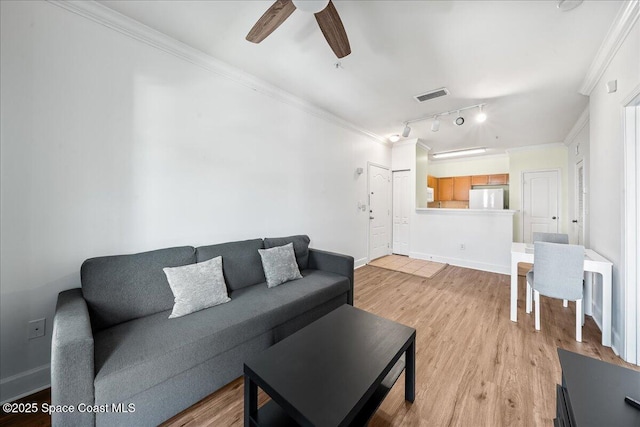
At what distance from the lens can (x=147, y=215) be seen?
199cm

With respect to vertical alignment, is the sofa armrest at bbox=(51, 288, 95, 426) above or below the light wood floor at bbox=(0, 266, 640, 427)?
above

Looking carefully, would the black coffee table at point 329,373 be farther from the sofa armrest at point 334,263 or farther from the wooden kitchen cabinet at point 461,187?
the wooden kitchen cabinet at point 461,187

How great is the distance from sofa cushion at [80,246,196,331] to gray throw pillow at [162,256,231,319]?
8 centimetres

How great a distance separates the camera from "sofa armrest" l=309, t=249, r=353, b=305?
258cm

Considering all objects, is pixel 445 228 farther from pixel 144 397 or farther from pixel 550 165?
pixel 144 397

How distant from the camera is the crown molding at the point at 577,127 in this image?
A: 3425 mm

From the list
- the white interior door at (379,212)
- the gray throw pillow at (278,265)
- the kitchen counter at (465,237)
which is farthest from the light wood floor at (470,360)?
the white interior door at (379,212)

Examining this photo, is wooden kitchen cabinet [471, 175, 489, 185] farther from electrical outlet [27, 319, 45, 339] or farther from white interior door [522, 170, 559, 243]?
electrical outlet [27, 319, 45, 339]

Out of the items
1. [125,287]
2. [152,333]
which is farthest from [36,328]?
[152,333]

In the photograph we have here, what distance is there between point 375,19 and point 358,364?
2402 mm

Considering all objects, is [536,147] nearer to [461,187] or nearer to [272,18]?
[461,187]

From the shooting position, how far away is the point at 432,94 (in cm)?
301

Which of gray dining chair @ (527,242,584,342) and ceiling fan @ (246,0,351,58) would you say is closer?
ceiling fan @ (246,0,351,58)

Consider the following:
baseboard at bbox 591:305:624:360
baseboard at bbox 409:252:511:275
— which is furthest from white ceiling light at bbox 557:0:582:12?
baseboard at bbox 409:252:511:275
